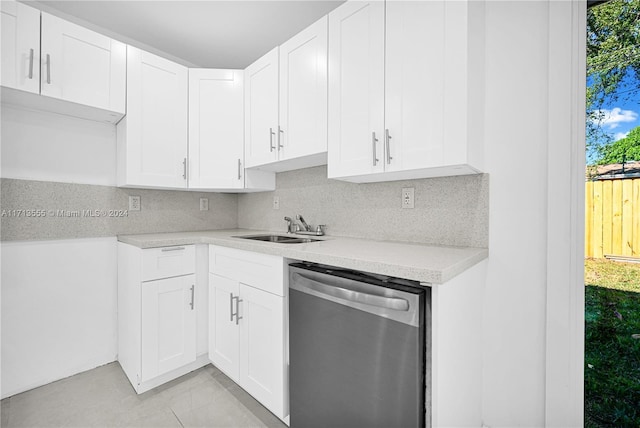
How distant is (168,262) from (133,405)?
0.84 metres

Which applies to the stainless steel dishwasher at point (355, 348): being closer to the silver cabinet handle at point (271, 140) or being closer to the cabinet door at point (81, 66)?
the silver cabinet handle at point (271, 140)

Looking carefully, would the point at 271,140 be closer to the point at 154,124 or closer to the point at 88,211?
the point at 154,124

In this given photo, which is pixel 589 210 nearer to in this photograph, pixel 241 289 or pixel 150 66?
pixel 241 289

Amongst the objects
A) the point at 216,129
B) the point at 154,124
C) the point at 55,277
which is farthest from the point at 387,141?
the point at 55,277

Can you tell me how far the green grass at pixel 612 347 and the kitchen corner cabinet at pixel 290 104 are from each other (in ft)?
4.95

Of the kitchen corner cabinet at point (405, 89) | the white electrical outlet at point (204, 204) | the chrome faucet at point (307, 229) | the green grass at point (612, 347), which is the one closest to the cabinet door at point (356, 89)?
the kitchen corner cabinet at point (405, 89)

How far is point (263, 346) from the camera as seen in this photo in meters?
1.57

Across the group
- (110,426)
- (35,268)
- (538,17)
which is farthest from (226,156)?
(538,17)

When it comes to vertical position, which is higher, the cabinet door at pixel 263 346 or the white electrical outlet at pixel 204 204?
the white electrical outlet at pixel 204 204

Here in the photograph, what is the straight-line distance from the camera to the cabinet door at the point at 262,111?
2.01m

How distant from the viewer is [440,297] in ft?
3.09

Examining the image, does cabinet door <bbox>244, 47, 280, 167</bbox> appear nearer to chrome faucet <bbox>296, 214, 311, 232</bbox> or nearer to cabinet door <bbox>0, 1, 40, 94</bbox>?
chrome faucet <bbox>296, 214, 311, 232</bbox>

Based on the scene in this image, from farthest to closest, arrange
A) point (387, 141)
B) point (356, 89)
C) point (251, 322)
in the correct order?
point (251, 322)
point (356, 89)
point (387, 141)

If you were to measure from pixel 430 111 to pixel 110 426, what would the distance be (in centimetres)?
227
